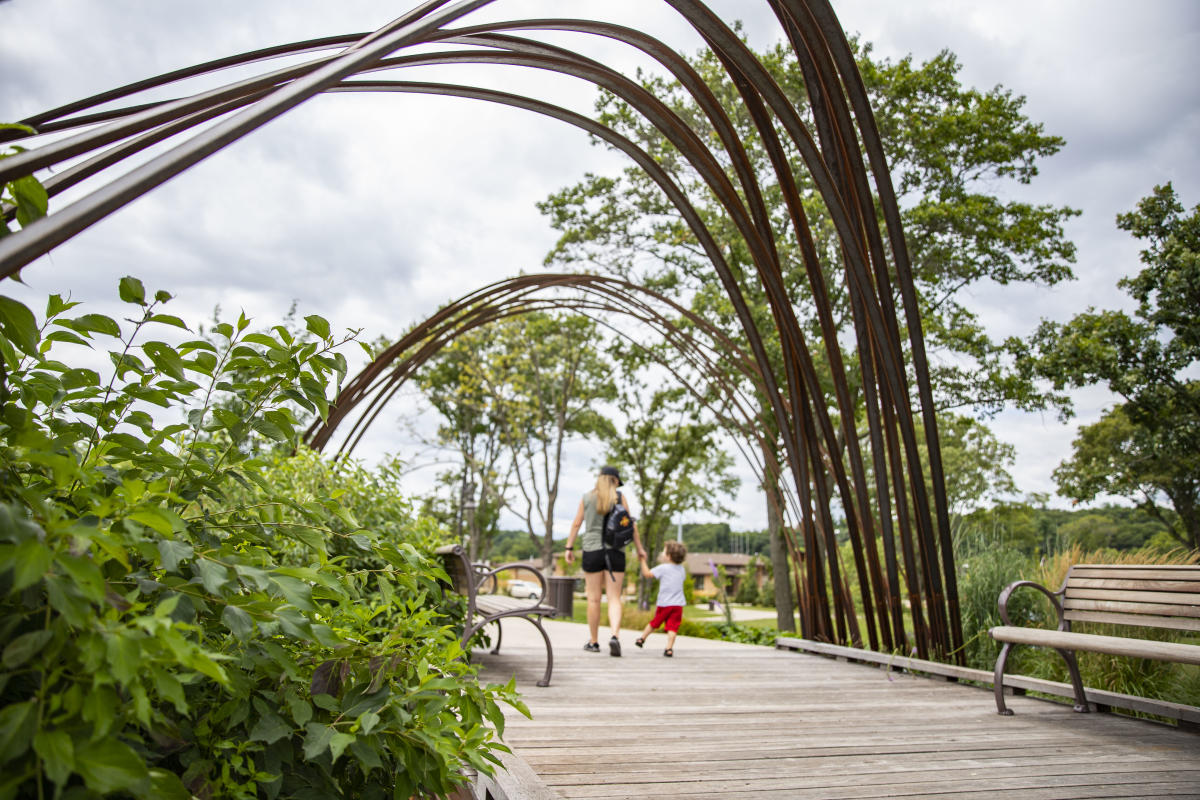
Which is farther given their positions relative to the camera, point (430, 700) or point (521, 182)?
point (521, 182)

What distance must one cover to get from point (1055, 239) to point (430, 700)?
52.0ft

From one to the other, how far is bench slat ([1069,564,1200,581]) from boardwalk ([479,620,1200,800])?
2.43 ft

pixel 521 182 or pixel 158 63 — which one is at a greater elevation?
pixel 521 182

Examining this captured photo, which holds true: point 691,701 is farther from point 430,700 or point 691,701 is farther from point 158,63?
point 158,63

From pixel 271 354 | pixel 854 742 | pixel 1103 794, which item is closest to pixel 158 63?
pixel 271 354

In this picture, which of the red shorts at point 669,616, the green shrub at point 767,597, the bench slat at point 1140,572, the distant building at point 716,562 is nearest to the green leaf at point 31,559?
the bench slat at point 1140,572

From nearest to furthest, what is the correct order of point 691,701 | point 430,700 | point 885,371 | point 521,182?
point 430,700 → point 691,701 → point 885,371 → point 521,182

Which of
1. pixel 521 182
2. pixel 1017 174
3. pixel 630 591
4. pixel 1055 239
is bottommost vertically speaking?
pixel 630 591

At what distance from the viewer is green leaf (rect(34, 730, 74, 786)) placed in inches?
26.5

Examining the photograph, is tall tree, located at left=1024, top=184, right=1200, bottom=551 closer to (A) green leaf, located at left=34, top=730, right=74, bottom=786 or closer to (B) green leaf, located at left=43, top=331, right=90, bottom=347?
(B) green leaf, located at left=43, top=331, right=90, bottom=347

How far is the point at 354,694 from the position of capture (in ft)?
3.91

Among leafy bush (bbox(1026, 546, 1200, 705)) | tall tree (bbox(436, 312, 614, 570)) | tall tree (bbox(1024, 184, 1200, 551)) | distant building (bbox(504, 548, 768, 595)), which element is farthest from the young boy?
distant building (bbox(504, 548, 768, 595))

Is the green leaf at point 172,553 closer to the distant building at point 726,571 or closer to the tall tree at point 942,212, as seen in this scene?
the tall tree at point 942,212

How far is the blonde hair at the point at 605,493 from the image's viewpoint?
20.1 ft
